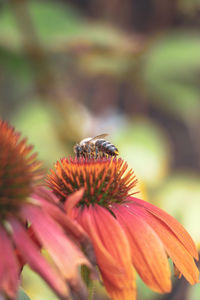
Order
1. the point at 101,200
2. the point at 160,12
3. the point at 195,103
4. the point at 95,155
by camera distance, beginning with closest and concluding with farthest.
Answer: the point at 101,200 → the point at 95,155 → the point at 195,103 → the point at 160,12

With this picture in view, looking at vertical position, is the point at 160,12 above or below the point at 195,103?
above

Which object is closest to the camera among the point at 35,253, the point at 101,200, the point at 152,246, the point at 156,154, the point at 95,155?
the point at 35,253

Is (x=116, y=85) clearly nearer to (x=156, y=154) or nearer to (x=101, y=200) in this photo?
(x=156, y=154)

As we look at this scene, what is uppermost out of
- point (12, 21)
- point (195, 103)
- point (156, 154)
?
point (195, 103)

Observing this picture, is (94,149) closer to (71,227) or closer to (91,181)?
(91,181)

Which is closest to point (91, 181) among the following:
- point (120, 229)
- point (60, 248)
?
point (120, 229)

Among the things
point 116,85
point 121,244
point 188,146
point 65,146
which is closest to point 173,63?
point 65,146

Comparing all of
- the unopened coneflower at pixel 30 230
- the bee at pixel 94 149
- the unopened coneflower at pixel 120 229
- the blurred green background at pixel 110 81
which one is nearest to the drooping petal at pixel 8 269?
the unopened coneflower at pixel 30 230

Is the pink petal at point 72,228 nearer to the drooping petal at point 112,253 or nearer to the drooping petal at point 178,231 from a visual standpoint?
the drooping petal at point 112,253

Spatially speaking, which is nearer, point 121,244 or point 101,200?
point 121,244
